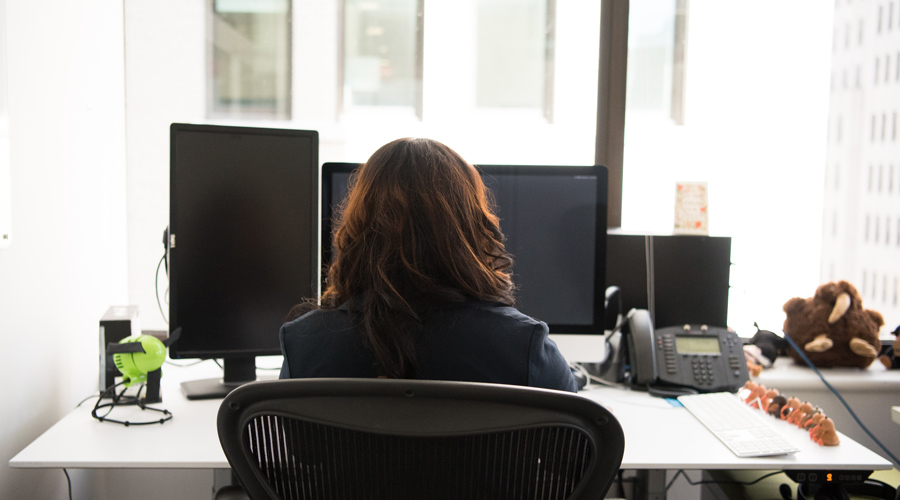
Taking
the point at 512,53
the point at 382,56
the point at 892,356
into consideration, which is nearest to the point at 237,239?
the point at 382,56

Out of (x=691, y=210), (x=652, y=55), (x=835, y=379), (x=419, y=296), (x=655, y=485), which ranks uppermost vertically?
(x=652, y=55)

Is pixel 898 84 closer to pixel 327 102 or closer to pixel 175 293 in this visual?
pixel 327 102

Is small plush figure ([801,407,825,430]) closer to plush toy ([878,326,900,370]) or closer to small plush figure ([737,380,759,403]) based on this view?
small plush figure ([737,380,759,403])

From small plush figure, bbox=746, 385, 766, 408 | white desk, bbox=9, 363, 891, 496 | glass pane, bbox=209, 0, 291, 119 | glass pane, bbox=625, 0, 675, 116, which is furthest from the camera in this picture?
glass pane, bbox=209, 0, 291, 119

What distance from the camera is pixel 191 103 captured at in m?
2.31

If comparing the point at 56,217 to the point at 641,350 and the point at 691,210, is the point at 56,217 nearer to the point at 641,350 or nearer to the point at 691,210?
the point at 641,350

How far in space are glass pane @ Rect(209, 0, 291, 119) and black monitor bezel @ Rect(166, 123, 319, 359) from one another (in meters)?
1.10

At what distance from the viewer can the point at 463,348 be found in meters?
0.82

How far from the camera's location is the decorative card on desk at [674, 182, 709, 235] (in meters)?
1.86

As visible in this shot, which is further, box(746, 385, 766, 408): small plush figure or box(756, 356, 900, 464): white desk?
box(756, 356, 900, 464): white desk

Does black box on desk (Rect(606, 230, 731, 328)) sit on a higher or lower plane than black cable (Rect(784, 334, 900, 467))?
higher

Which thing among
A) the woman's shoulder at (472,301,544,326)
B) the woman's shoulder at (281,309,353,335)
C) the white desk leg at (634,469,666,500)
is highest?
the woman's shoulder at (472,301,544,326)

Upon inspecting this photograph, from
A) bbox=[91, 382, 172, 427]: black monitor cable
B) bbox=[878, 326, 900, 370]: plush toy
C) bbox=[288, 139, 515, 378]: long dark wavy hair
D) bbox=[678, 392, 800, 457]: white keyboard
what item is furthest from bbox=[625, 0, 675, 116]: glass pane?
bbox=[91, 382, 172, 427]: black monitor cable

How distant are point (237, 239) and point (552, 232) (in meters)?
0.74
